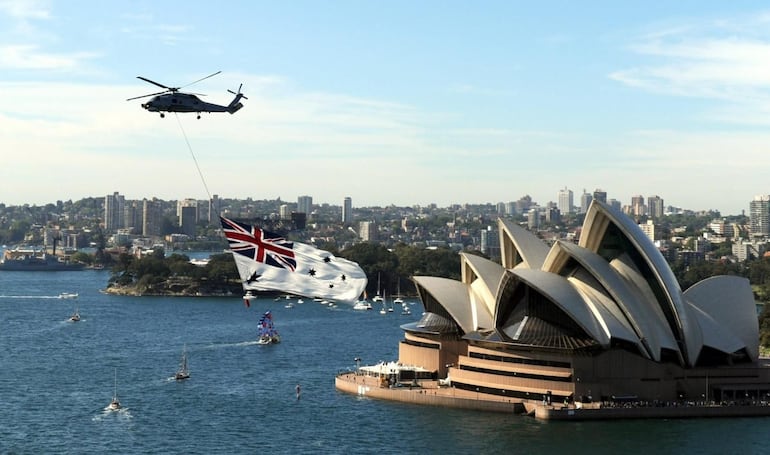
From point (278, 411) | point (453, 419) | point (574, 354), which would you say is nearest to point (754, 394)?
point (574, 354)

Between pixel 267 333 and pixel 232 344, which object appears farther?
pixel 267 333

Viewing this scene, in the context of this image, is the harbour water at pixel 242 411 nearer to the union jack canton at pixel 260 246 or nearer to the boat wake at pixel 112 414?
the boat wake at pixel 112 414

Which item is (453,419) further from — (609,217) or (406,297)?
(406,297)

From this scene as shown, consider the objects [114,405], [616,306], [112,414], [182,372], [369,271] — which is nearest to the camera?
[112,414]

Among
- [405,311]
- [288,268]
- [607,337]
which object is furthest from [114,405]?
[405,311]

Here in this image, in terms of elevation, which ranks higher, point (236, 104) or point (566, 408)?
point (236, 104)

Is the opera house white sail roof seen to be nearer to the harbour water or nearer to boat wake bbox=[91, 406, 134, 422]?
the harbour water

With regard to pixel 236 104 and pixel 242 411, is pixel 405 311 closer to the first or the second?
pixel 242 411
